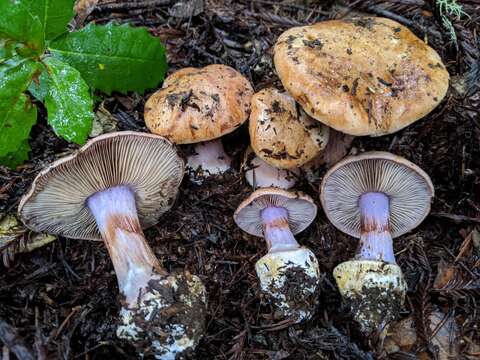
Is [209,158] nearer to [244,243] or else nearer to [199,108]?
[199,108]

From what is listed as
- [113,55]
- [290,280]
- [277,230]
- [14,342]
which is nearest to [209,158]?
[277,230]

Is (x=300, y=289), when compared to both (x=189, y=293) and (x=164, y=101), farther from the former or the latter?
(x=164, y=101)

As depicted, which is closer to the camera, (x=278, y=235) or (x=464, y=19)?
(x=278, y=235)

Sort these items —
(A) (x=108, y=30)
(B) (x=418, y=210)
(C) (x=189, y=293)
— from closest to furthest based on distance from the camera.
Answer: (C) (x=189, y=293), (A) (x=108, y=30), (B) (x=418, y=210)

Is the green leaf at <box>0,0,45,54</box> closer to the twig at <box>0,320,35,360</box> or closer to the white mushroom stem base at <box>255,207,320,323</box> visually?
the twig at <box>0,320,35,360</box>

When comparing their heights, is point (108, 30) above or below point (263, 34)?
above

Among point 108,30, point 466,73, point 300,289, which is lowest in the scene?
point 300,289

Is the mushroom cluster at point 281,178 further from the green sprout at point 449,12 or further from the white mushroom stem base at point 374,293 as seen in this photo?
the green sprout at point 449,12

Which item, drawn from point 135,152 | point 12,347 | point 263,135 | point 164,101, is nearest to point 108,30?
point 164,101
